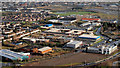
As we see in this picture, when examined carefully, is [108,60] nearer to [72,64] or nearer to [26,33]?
[72,64]

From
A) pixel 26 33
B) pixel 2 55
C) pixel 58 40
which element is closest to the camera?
pixel 2 55

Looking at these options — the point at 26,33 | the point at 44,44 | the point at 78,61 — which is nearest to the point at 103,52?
the point at 78,61

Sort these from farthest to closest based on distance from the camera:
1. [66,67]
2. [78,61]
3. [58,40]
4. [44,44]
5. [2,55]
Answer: [58,40] → [44,44] → [2,55] → [78,61] → [66,67]

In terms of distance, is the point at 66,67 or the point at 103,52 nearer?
the point at 66,67

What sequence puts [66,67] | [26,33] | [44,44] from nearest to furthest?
[66,67] < [44,44] < [26,33]

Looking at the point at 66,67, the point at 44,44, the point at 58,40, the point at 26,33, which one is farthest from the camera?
the point at 26,33

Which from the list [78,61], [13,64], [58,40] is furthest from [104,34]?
[13,64]

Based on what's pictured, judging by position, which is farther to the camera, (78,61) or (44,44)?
(44,44)

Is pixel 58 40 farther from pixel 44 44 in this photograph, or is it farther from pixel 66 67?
pixel 66 67
